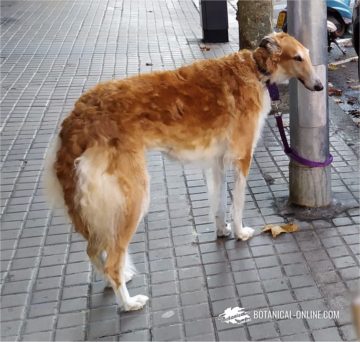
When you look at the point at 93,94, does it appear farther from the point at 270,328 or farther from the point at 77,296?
the point at 270,328

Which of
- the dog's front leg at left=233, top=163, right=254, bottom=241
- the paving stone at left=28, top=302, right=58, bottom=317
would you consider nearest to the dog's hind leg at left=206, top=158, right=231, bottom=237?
the dog's front leg at left=233, top=163, right=254, bottom=241

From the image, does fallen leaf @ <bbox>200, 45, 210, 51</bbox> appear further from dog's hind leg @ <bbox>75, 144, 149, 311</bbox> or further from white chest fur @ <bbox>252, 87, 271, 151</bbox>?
dog's hind leg @ <bbox>75, 144, 149, 311</bbox>

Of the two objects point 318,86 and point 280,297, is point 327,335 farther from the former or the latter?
point 318,86

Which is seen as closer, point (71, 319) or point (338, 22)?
point (71, 319)

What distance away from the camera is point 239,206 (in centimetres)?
429

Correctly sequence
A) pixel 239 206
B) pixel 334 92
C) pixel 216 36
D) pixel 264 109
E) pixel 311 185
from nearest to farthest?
pixel 264 109
pixel 239 206
pixel 311 185
pixel 334 92
pixel 216 36

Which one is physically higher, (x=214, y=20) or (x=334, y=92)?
(x=214, y=20)

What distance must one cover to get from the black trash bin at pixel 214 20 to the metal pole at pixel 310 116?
6.45 m

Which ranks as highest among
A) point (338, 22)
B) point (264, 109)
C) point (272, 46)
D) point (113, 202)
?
point (272, 46)

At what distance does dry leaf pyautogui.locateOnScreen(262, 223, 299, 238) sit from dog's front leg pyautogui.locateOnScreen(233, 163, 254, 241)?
0.15 m

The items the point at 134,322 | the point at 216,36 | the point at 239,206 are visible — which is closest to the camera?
the point at 134,322

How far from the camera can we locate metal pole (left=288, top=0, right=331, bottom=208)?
4.17 metres

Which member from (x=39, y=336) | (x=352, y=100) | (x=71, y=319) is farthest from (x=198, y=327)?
(x=352, y=100)

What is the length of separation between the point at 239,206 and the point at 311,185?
28.2 inches
